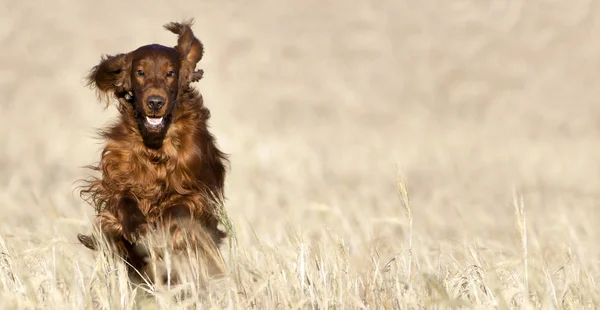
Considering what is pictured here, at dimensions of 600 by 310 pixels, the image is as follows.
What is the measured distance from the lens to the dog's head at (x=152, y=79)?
16.6 ft

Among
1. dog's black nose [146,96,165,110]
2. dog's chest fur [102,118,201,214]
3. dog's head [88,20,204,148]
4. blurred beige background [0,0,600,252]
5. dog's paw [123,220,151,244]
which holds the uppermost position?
blurred beige background [0,0,600,252]

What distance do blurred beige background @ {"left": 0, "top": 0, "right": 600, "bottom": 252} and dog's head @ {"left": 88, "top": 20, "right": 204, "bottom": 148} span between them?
3.26 m

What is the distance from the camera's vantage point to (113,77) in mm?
5594

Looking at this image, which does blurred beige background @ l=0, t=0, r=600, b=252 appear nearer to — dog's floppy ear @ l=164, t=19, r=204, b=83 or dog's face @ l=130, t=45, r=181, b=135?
dog's floppy ear @ l=164, t=19, r=204, b=83

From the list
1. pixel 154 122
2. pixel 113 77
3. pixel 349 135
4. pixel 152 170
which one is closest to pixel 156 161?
pixel 152 170

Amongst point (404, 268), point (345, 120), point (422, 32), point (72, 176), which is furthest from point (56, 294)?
point (422, 32)

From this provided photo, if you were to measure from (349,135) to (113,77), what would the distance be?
10.2m

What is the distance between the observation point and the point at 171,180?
521 cm

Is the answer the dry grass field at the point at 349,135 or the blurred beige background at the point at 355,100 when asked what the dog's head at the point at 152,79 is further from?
the blurred beige background at the point at 355,100

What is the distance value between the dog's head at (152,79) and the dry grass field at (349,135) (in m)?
0.59

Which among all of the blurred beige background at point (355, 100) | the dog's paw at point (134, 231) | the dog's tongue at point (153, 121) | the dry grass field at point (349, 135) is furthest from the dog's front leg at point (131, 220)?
the blurred beige background at point (355, 100)

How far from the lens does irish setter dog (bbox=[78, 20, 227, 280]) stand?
5.07 m

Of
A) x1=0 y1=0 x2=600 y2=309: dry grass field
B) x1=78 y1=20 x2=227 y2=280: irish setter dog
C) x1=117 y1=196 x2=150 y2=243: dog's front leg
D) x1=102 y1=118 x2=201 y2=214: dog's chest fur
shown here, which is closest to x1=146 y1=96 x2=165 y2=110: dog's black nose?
x1=78 y1=20 x2=227 y2=280: irish setter dog

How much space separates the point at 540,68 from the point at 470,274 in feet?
46.9
